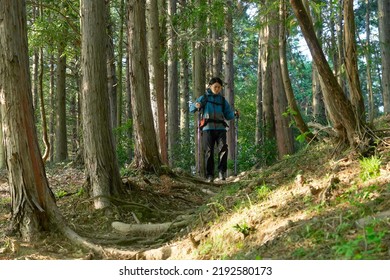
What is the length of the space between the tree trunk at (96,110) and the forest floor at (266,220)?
0.41 m

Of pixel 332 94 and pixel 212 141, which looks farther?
pixel 212 141

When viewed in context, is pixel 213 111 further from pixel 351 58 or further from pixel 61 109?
pixel 61 109

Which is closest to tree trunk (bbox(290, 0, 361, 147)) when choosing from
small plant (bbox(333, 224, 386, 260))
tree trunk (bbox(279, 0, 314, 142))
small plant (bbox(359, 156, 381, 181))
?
small plant (bbox(359, 156, 381, 181))

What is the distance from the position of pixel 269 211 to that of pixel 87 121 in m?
4.14

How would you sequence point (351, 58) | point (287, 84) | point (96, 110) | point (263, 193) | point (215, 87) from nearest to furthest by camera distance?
point (263, 193)
point (351, 58)
point (96, 110)
point (287, 84)
point (215, 87)

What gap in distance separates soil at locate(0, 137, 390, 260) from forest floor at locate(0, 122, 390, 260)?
0.04 feet

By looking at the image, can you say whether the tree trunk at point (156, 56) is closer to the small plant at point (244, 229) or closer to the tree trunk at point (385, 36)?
the tree trunk at point (385, 36)

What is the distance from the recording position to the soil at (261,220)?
4.37 m

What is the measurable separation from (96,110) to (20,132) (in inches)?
88.0

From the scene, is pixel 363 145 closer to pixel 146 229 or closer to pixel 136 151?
pixel 146 229

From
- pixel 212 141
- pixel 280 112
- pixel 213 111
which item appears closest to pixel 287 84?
pixel 213 111

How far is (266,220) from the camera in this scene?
17.8 ft

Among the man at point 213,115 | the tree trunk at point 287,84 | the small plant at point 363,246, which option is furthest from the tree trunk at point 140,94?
the small plant at point 363,246

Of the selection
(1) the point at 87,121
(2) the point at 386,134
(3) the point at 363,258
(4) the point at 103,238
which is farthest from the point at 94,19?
(3) the point at 363,258
